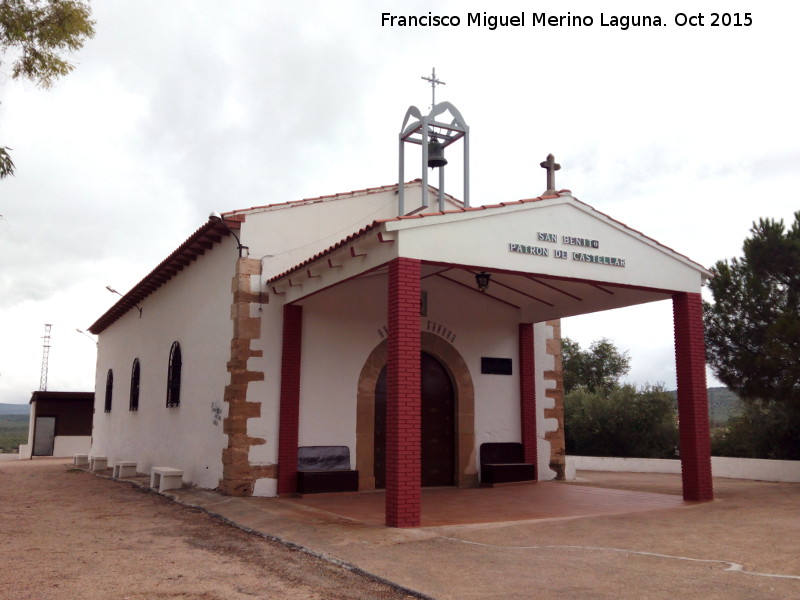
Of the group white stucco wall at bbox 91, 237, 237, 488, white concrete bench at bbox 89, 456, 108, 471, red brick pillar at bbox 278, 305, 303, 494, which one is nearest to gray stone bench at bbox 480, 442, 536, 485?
red brick pillar at bbox 278, 305, 303, 494

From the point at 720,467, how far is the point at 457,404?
654 centimetres

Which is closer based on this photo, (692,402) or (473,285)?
(692,402)

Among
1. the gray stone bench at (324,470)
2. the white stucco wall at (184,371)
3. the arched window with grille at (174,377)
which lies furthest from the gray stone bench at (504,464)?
the arched window with grille at (174,377)

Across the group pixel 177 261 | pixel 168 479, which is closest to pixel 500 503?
pixel 168 479

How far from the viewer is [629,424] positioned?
752 inches

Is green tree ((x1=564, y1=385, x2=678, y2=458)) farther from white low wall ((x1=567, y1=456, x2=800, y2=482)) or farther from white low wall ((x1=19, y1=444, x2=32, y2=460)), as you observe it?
white low wall ((x1=19, y1=444, x2=32, y2=460))

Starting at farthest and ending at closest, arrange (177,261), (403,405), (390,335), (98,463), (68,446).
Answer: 1. (68,446)
2. (98,463)
3. (177,261)
4. (390,335)
5. (403,405)

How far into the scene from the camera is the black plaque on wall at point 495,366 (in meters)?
12.5

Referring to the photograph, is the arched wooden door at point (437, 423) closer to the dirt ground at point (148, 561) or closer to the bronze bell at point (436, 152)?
the bronze bell at point (436, 152)

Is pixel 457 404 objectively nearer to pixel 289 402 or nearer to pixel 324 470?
pixel 324 470

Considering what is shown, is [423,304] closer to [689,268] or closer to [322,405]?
[322,405]

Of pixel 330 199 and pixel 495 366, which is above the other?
pixel 330 199

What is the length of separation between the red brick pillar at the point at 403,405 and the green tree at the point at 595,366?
2182 cm

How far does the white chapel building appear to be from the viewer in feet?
27.2
